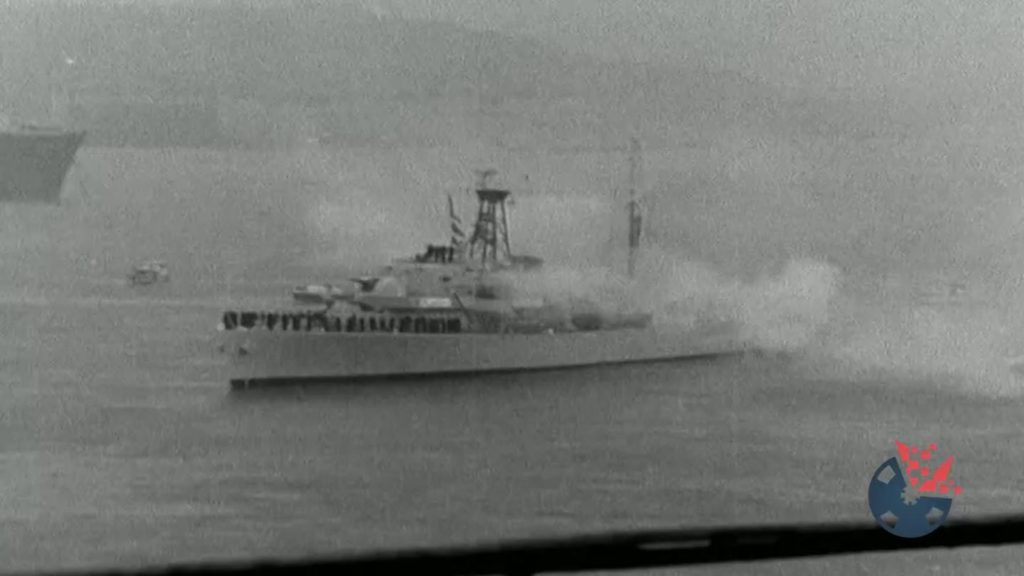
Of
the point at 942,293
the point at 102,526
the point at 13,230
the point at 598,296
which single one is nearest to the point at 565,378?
the point at 598,296

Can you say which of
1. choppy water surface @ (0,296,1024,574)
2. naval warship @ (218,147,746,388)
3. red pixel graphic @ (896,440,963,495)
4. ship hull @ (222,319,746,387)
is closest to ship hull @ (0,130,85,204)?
choppy water surface @ (0,296,1024,574)

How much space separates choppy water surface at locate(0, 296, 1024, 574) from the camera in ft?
28.1

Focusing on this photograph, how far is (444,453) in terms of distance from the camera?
391 inches

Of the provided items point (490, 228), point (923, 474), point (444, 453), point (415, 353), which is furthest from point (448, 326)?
point (923, 474)

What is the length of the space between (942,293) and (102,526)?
568 centimetres

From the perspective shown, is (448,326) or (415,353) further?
(415,353)

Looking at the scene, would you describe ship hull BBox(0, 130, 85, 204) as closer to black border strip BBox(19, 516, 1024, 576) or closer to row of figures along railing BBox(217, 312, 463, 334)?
row of figures along railing BBox(217, 312, 463, 334)

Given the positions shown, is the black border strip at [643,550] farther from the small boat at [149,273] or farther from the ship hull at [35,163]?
the ship hull at [35,163]

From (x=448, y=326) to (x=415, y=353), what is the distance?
1.06ft

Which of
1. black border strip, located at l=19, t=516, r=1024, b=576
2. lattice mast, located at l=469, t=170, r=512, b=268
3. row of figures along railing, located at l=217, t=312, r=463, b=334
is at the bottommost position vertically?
row of figures along railing, located at l=217, t=312, r=463, b=334

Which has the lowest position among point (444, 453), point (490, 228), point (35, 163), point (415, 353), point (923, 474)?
point (444, 453)

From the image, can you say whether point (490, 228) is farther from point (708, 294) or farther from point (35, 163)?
point (35, 163)

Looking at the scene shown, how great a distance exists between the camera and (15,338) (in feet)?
42.2

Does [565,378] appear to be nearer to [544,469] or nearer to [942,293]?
[544,469]
